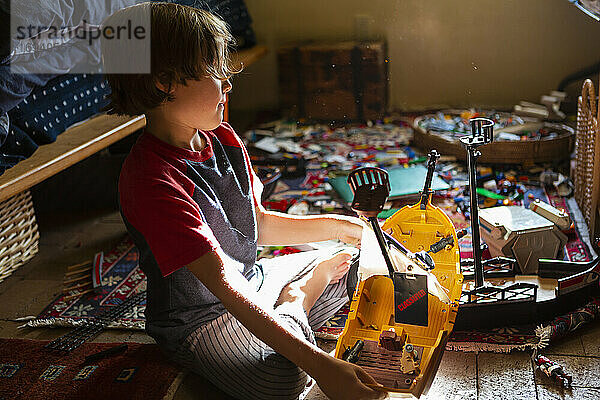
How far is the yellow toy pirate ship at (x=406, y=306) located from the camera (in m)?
0.93

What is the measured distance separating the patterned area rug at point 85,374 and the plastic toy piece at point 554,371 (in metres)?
0.58

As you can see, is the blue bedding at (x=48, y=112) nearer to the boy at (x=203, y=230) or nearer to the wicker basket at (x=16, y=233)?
the wicker basket at (x=16, y=233)

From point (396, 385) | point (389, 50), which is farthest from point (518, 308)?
point (389, 50)

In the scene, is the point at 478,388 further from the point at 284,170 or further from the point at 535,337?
the point at 284,170

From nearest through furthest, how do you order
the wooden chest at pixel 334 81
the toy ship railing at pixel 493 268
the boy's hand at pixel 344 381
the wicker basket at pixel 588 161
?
Answer: the boy's hand at pixel 344 381
the toy ship railing at pixel 493 268
the wicker basket at pixel 588 161
the wooden chest at pixel 334 81

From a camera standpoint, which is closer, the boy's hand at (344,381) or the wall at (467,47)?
the boy's hand at (344,381)

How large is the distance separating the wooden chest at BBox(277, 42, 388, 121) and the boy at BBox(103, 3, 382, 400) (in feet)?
3.49

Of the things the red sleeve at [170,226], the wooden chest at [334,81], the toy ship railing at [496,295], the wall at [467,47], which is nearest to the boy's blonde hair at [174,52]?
the red sleeve at [170,226]

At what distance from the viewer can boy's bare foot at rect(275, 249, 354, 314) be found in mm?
1104

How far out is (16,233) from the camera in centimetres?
154

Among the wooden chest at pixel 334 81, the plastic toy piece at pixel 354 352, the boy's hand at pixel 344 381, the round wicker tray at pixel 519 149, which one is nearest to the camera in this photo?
the boy's hand at pixel 344 381

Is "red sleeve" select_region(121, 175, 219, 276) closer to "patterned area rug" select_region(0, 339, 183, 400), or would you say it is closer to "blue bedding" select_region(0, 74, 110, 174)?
"patterned area rug" select_region(0, 339, 183, 400)

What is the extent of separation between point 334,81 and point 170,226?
1528 mm

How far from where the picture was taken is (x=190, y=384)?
40.5 inches
